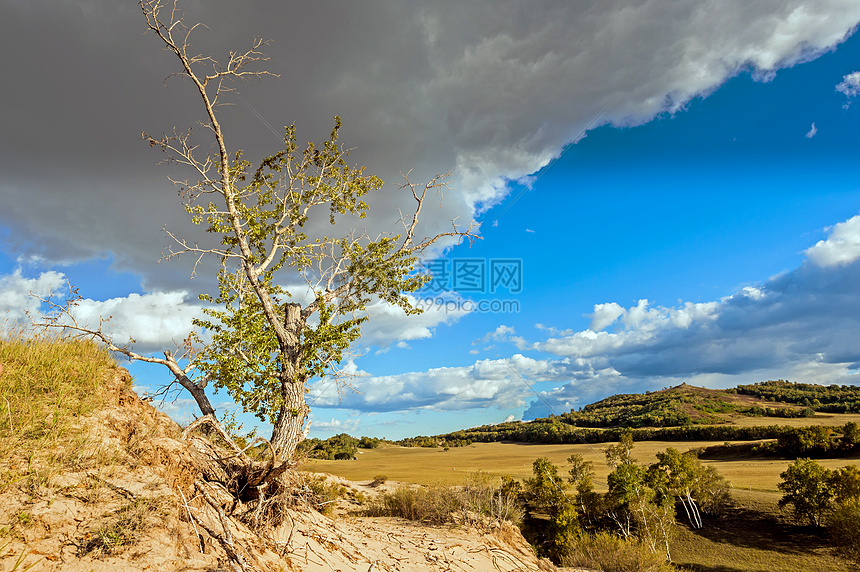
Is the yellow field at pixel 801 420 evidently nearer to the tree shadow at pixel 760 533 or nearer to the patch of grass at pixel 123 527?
the tree shadow at pixel 760 533

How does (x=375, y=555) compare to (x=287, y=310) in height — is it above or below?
below

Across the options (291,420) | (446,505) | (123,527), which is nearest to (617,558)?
(446,505)

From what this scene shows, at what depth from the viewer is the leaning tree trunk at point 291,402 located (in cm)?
949

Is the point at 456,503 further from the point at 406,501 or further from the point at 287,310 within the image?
the point at 287,310

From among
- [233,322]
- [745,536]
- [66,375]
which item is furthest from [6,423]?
[745,536]

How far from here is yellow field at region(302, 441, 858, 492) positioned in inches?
2349

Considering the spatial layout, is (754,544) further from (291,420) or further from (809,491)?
(291,420)

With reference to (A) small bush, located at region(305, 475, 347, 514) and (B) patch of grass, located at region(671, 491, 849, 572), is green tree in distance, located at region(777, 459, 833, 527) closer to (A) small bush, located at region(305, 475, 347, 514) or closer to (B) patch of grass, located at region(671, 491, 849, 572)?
(B) patch of grass, located at region(671, 491, 849, 572)

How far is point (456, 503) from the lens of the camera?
15367 mm

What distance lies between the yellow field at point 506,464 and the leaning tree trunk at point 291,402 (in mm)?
13498

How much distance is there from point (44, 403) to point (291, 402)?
14.9ft

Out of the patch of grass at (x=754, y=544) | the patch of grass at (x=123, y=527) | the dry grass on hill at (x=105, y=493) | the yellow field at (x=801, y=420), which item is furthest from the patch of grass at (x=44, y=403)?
the yellow field at (x=801, y=420)

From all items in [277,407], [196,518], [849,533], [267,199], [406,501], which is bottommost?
[849,533]

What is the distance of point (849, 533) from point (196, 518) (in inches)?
1889
